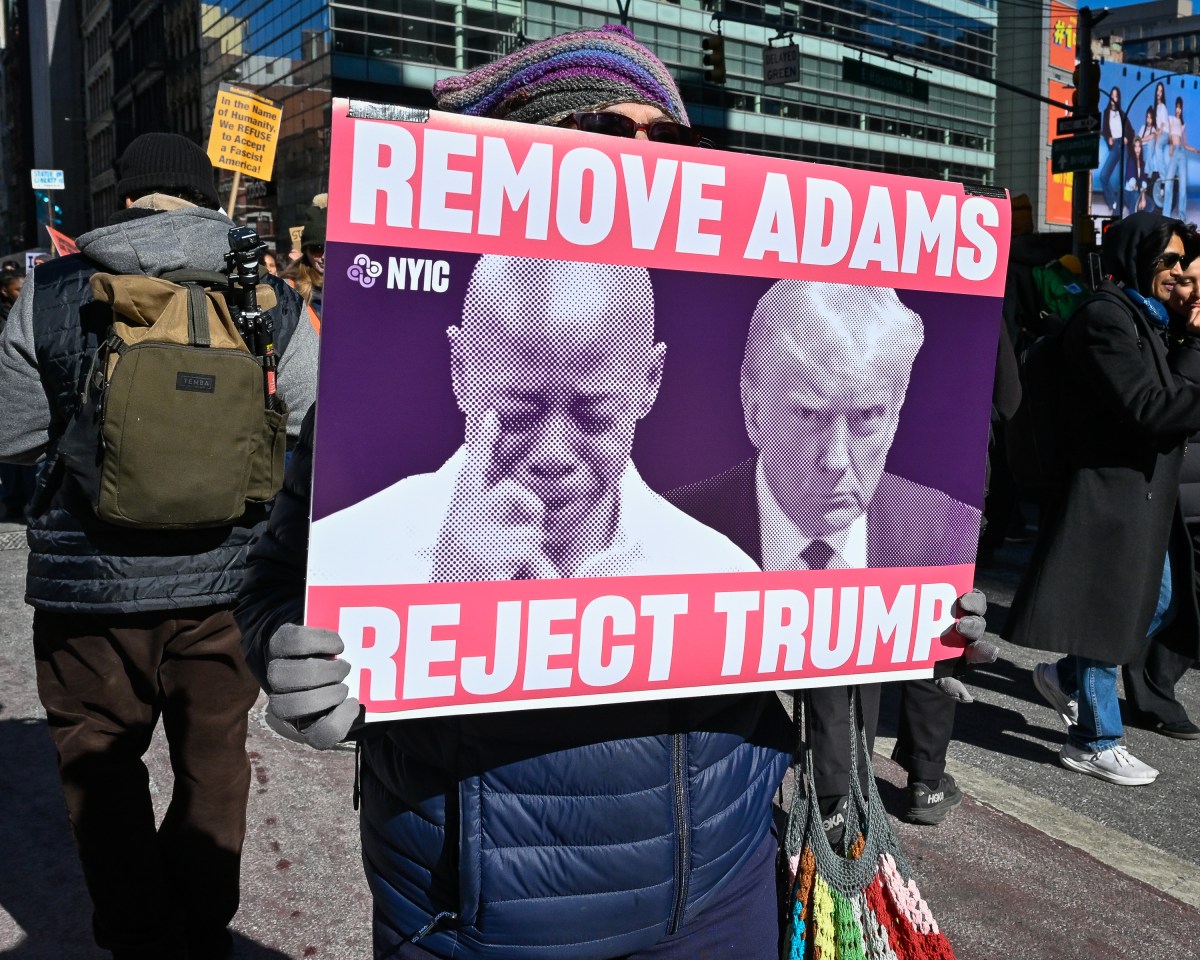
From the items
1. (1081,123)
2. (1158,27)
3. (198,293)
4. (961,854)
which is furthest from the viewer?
(1158,27)

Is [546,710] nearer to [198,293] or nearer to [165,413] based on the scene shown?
[165,413]

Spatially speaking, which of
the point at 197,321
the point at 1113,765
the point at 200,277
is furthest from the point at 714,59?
the point at 197,321

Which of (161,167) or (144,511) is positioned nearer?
(144,511)

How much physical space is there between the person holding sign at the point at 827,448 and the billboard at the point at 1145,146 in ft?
93.9

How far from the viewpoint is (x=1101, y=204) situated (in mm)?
27766

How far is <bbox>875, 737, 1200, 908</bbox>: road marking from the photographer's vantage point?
370cm

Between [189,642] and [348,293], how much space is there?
169 cm

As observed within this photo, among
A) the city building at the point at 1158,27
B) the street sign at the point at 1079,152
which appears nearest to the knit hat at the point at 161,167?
the street sign at the point at 1079,152


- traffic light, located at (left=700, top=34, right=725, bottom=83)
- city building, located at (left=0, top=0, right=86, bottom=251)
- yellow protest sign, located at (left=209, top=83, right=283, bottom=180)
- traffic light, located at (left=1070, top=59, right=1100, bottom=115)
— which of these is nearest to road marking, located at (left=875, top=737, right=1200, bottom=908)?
yellow protest sign, located at (left=209, top=83, right=283, bottom=180)

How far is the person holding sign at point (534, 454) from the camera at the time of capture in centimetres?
148

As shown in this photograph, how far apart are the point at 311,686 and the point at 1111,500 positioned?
12.8 feet

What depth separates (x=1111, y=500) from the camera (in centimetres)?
452

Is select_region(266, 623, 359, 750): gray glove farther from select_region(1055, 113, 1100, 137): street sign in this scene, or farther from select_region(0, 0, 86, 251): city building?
select_region(0, 0, 86, 251): city building

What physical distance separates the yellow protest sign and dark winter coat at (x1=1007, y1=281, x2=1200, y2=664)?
6.57 metres
